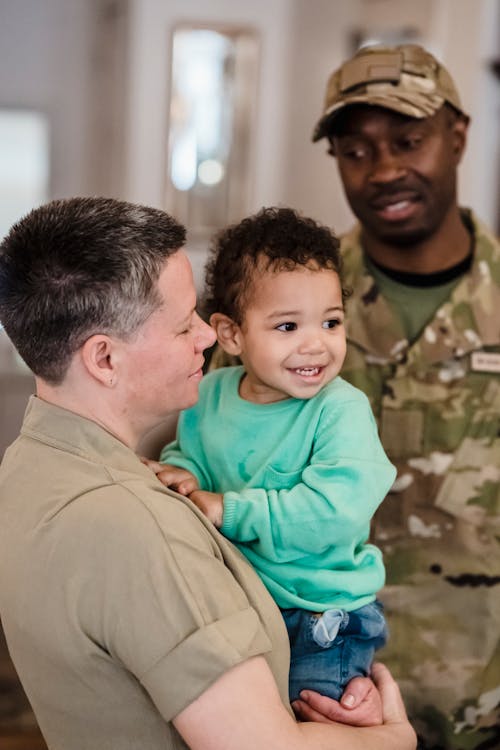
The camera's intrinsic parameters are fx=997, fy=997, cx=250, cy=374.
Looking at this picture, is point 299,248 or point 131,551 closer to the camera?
point 131,551

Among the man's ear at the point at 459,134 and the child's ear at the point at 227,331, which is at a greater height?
the man's ear at the point at 459,134

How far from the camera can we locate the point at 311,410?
59.4 inches

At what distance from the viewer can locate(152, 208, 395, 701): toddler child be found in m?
1.42

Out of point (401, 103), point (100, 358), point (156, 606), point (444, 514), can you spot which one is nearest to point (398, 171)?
point (401, 103)

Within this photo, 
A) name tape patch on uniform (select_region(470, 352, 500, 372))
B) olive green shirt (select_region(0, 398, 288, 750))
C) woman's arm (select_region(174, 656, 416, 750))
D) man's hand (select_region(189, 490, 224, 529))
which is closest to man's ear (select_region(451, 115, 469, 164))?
name tape patch on uniform (select_region(470, 352, 500, 372))

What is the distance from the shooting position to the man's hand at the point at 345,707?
144cm

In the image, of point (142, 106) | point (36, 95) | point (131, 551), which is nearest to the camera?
point (131, 551)

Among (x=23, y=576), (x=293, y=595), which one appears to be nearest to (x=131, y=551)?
(x=23, y=576)

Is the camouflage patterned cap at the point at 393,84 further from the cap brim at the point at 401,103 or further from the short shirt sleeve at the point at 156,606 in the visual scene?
the short shirt sleeve at the point at 156,606

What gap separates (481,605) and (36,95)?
4.64 metres

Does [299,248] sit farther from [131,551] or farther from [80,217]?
[131,551]

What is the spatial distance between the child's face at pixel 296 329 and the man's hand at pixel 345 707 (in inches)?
17.4

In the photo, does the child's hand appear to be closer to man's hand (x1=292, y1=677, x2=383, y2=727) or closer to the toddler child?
the toddler child

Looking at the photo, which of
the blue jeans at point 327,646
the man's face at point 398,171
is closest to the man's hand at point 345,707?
the blue jeans at point 327,646
